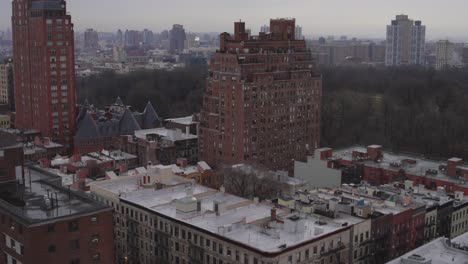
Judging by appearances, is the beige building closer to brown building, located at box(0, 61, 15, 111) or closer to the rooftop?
the rooftop

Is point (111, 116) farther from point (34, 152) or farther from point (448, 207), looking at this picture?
point (448, 207)

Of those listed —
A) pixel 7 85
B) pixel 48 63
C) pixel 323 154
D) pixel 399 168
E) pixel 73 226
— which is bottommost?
pixel 399 168

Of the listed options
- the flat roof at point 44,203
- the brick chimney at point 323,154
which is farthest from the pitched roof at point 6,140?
the brick chimney at point 323,154

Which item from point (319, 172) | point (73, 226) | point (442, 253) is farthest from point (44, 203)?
point (319, 172)

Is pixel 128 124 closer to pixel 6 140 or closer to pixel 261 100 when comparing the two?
pixel 261 100

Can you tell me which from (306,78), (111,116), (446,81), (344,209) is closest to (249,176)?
(344,209)

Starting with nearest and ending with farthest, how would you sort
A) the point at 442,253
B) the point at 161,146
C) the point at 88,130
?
the point at 442,253 < the point at 161,146 < the point at 88,130
